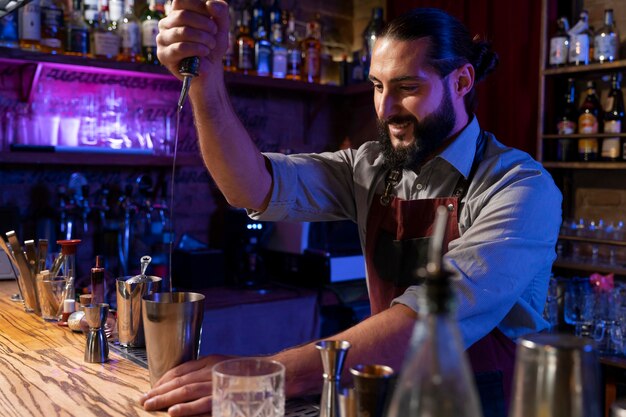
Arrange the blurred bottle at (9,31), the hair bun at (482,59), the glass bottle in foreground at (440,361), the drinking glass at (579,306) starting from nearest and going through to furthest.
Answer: the glass bottle in foreground at (440,361), the hair bun at (482,59), the drinking glass at (579,306), the blurred bottle at (9,31)

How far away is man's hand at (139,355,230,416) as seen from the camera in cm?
101

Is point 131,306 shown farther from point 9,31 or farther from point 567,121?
point 567,121

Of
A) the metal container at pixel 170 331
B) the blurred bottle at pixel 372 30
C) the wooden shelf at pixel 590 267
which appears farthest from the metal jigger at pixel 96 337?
the blurred bottle at pixel 372 30

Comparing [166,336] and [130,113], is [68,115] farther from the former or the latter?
[166,336]

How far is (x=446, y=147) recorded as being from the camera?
1.75 metres

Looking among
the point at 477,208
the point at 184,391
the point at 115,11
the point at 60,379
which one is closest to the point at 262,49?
the point at 115,11

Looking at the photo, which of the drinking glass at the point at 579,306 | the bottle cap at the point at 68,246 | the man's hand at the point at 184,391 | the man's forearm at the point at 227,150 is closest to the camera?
the man's hand at the point at 184,391

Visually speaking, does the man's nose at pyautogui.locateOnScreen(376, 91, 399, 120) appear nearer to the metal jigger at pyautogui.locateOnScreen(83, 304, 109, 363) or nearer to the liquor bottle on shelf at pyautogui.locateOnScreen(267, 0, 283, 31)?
the metal jigger at pyautogui.locateOnScreen(83, 304, 109, 363)

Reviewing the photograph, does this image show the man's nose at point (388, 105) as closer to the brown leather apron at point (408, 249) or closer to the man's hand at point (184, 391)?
the brown leather apron at point (408, 249)

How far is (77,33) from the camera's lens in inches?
121

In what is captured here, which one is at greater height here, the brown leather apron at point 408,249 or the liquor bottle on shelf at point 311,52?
the liquor bottle on shelf at point 311,52

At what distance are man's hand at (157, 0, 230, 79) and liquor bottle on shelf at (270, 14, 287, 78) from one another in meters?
2.39

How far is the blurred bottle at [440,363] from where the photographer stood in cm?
47

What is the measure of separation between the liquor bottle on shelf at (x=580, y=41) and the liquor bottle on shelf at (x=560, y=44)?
2 centimetres
